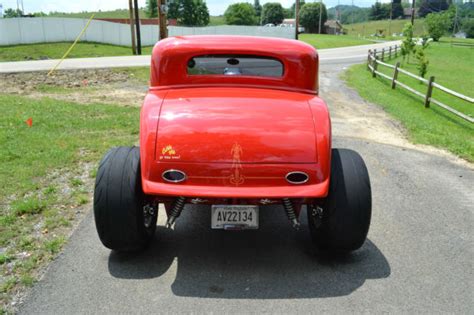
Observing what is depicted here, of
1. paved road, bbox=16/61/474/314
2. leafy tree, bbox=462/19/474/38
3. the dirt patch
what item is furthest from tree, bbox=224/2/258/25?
paved road, bbox=16/61/474/314

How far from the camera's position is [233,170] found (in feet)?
11.6

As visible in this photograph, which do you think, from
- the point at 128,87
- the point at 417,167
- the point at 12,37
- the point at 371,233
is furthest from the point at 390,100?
the point at 12,37

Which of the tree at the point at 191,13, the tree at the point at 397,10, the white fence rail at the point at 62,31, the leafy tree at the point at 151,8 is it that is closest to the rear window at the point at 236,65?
the white fence rail at the point at 62,31

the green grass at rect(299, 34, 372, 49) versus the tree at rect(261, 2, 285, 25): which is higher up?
the tree at rect(261, 2, 285, 25)

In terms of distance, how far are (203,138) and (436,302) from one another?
215 cm

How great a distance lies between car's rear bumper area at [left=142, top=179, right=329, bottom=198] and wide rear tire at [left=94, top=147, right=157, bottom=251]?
223 millimetres

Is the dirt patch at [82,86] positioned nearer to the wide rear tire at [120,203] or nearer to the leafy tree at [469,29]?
the wide rear tire at [120,203]

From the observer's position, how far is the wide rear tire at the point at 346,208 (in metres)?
3.74

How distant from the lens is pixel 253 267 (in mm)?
3955

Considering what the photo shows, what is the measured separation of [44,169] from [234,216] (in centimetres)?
396

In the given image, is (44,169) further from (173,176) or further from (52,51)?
(52,51)

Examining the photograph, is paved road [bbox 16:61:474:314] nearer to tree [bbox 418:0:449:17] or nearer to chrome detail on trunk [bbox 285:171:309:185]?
chrome detail on trunk [bbox 285:171:309:185]

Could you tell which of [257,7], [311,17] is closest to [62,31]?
[311,17]

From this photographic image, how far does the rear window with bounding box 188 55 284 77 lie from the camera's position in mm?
4711
